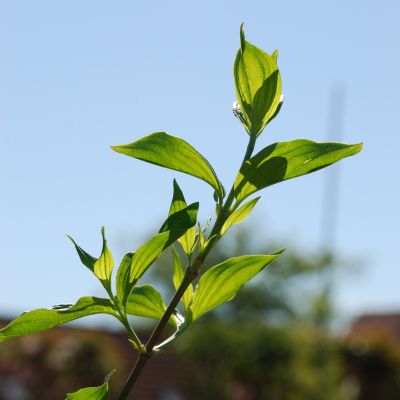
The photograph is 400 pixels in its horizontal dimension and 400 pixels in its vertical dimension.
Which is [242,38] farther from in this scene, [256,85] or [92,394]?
[92,394]

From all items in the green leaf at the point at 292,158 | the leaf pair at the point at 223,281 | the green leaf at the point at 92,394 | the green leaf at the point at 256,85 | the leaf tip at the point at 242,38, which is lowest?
the green leaf at the point at 92,394

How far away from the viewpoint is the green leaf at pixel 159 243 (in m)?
0.35

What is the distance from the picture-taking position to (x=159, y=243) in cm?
35

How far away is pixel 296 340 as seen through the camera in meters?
12.7

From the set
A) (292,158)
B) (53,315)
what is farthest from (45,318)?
(292,158)

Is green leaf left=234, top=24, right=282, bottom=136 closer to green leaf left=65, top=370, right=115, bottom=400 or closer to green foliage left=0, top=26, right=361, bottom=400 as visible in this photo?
green foliage left=0, top=26, right=361, bottom=400

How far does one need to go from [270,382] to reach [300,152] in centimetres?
1254

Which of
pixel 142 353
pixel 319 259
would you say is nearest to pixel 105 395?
pixel 142 353

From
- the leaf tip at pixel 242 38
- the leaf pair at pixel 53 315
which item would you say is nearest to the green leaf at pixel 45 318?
the leaf pair at pixel 53 315

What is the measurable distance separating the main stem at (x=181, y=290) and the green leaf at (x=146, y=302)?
0.17ft

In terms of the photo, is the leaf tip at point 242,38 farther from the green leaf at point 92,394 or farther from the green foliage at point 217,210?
the green leaf at point 92,394

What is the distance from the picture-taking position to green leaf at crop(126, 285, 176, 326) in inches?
15.9

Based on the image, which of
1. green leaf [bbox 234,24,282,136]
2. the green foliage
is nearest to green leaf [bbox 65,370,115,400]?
the green foliage

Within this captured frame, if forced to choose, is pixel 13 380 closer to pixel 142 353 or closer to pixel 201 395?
pixel 201 395
